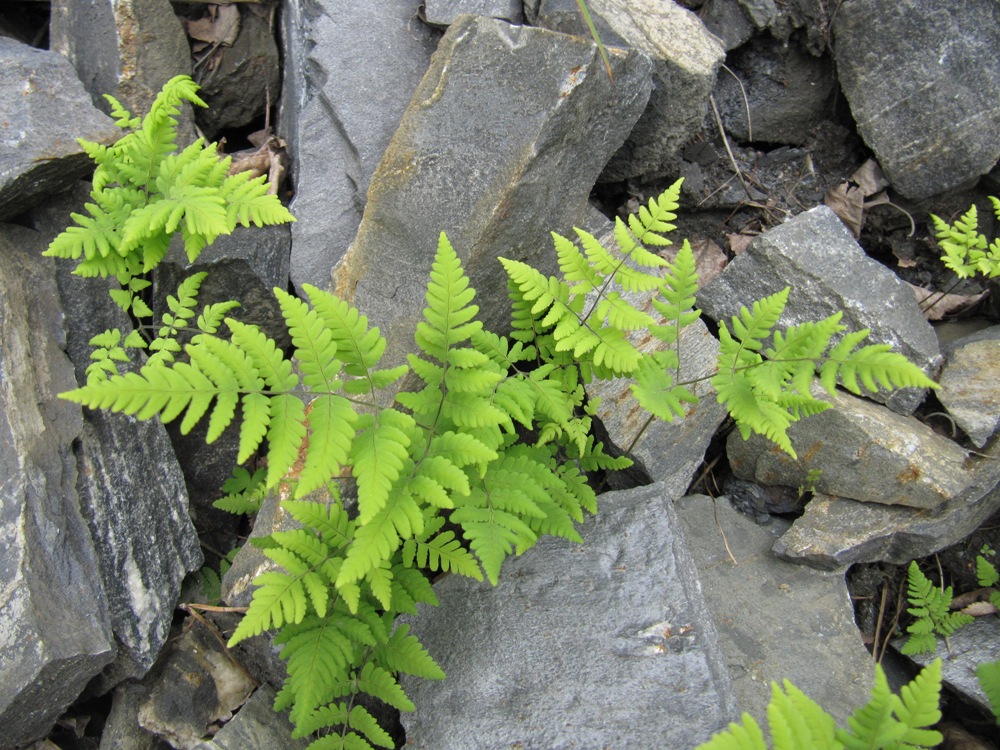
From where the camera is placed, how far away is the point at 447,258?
294 centimetres

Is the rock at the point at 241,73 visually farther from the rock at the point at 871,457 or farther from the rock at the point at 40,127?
the rock at the point at 871,457

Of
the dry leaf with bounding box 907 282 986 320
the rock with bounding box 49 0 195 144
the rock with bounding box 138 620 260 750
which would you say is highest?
the rock with bounding box 49 0 195 144

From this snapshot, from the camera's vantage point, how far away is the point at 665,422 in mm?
4082

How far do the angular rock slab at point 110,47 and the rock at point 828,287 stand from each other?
11.5 feet

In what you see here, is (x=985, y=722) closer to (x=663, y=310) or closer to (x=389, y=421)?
(x=663, y=310)

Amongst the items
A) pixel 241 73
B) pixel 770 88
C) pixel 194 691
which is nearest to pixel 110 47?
pixel 241 73

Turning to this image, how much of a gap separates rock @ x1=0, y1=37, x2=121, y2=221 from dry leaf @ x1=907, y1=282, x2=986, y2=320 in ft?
15.1

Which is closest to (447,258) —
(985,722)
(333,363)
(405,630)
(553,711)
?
(333,363)

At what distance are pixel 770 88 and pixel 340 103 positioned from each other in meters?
2.63

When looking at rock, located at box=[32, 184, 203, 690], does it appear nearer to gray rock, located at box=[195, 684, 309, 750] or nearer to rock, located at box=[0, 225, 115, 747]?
rock, located at box=[0, 225, 115, 747]

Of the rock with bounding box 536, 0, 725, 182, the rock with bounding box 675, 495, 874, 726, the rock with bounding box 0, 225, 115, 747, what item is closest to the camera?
the rock with bounding box 0, 225, 115, 747

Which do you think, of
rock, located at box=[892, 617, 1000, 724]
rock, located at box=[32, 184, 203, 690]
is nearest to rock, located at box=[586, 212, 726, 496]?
rock, located at box=[892, 617, 1000, 724]

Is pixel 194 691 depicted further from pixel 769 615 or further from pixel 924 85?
pixel 924 85

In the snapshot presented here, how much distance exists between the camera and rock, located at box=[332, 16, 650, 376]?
12.4 ft
